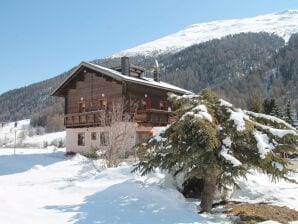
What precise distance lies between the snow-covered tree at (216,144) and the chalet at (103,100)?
52.7 feet

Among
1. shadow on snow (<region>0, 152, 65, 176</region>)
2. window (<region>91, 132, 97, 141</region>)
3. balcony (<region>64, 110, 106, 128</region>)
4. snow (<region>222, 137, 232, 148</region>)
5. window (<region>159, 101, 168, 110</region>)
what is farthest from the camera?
window (<region>159, 101, 168, 110</region>)

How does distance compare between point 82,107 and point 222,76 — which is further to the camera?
point 222,76

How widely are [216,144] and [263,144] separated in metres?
1.38

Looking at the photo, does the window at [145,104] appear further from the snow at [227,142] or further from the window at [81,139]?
the snow at [227,142]

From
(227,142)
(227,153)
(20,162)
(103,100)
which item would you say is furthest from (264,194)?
(103,100)

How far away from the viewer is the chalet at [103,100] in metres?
30.8

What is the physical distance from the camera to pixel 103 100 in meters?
32.6

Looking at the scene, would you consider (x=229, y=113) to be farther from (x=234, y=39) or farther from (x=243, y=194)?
(x=234, y=39)

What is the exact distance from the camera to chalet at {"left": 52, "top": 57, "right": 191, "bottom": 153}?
101 ft

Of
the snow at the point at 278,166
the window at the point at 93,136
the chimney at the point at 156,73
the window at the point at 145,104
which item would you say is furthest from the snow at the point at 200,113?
the chimney at the point at 156,73

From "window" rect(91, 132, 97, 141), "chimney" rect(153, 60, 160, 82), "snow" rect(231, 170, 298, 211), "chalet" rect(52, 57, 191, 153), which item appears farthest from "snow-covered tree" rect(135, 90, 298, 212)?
"chimney" rect(153, 60, 160, 82)

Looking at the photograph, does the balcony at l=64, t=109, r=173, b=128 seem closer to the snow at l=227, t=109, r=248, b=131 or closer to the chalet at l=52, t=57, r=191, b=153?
the chalet at l=52, t=57, r=191, b=153

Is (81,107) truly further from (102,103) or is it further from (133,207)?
(133,207)

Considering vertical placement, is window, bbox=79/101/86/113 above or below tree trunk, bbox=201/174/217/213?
above
